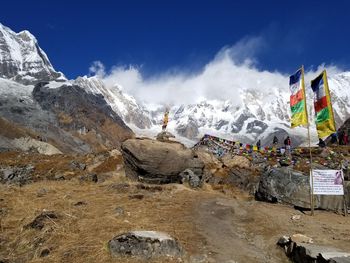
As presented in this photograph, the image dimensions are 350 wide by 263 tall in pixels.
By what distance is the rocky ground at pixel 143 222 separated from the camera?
1019 centimetres

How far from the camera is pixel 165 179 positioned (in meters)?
22.5

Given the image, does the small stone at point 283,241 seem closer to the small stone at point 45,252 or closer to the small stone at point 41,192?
the small stone at point 45,252

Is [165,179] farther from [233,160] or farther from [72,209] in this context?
[233,160]

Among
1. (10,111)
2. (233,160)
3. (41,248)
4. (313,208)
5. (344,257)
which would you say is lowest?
(41,248)

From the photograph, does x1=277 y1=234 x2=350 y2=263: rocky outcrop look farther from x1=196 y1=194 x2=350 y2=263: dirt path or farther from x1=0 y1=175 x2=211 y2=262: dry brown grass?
x1=0 y1=175 x2=211 y2=262: dry brown grass

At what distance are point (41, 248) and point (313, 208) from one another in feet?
39.7

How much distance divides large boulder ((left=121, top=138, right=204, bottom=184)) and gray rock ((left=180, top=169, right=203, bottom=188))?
0.85ft

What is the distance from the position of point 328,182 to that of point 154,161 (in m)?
9.18

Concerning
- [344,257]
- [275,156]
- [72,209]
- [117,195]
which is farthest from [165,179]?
[275,156]

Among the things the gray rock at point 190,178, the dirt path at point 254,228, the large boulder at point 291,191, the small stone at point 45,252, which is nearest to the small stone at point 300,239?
the dirt path at point 254,228

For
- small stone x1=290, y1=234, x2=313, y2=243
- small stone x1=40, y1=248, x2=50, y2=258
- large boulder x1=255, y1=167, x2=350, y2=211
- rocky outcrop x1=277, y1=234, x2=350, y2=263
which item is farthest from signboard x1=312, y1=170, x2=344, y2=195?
small stone x1=40, y1=248, x2=50, y2=258

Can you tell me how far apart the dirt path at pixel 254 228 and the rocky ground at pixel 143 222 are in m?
0.03

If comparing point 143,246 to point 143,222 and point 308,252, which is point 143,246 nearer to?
point 143,222

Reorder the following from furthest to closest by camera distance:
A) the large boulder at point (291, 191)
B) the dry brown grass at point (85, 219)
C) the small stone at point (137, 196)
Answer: the large boulder at point (291, 191) → the small stone at point (137, 196) → the dry brown grass at point (85, 219)
